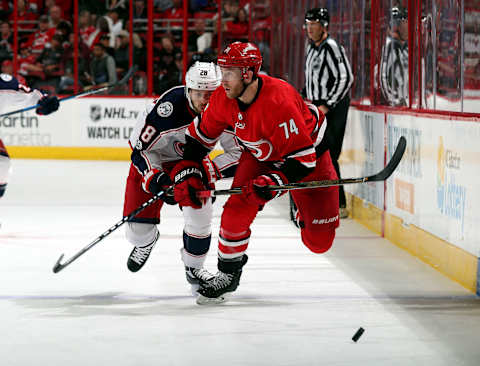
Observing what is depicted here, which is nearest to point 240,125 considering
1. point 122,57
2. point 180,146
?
point 180,146

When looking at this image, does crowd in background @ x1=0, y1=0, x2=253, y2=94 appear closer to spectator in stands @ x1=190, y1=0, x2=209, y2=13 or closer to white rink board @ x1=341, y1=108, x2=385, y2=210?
spectator in stands @ x1=190, y1=0, x2=209, y2=13

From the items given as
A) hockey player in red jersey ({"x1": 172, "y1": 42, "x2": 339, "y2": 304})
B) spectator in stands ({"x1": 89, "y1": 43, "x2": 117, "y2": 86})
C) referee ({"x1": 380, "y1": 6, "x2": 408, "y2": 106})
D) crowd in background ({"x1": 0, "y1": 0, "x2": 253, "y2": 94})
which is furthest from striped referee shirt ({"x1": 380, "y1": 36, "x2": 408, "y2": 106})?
spectator in stands ({"x1": 89, "y1": 43, "x2": 117, "y2": 86})

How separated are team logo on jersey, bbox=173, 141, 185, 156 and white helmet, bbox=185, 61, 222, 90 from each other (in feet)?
1.20

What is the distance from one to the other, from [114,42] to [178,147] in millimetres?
8285

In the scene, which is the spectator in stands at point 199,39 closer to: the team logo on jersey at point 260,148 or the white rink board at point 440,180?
the white rink board at point 440,180

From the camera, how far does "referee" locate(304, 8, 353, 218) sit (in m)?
6.40

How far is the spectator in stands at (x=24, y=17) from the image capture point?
41.8 feet

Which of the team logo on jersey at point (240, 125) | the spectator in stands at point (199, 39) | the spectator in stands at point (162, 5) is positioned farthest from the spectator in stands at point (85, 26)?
the team logo on jersey at point (240, 125)

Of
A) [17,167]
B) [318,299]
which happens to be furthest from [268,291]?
[17,167]

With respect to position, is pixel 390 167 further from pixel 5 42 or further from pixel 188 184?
pixel 5 42

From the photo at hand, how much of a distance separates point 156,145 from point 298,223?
29.6 inches

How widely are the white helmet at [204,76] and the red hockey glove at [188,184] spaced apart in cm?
35

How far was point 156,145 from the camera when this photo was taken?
4090 millimetres

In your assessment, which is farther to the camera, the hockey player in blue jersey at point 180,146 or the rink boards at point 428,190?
the rink boards at point 428,190
